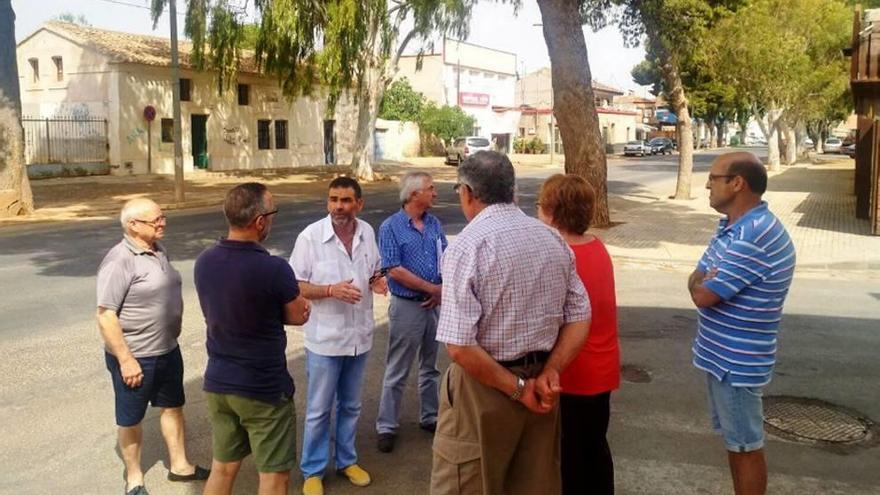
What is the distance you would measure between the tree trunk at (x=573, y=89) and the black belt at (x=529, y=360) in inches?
429

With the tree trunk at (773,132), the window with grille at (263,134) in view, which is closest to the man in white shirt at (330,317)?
the tree trunk at (773,132)

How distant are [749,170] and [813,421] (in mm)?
2531

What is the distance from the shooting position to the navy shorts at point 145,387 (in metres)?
3.83

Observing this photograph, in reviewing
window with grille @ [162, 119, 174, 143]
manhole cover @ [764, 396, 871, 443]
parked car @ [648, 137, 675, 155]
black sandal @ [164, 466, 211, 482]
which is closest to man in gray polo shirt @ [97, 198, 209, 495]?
black sandal @ [164, 466, 211, 482]

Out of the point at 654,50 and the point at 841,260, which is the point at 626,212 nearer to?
the point at 654,50

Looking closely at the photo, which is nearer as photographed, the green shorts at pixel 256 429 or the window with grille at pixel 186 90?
the green shorts at pixel 256 429

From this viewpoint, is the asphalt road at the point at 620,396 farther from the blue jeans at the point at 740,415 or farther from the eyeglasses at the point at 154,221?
the eyeglasses at the point at 154,221

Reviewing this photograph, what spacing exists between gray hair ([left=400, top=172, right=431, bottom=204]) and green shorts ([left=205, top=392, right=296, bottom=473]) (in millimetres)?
1546

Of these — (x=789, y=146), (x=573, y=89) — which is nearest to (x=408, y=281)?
(x=573, y=89)

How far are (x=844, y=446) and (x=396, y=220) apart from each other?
3.00 metres

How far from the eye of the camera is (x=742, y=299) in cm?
329

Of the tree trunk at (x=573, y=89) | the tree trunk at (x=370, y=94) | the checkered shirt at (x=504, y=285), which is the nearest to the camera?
the checkered shirt at (x=504, y=285)

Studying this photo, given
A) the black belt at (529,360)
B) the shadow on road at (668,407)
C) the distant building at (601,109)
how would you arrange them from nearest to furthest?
the black belt at (529,360), the shadow on road at (668,407), the distant building at (601,109)

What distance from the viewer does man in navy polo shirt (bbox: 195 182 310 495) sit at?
313 cm
